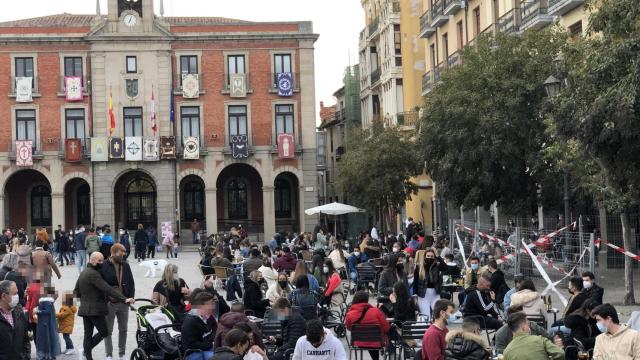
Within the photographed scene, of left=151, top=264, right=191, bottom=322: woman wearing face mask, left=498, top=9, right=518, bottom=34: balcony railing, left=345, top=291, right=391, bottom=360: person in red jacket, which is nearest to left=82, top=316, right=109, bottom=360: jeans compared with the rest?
left=151, top=264, right=191, bottom=322: woman wearing face mask

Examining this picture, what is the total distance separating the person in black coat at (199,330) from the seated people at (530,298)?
423 centimetres

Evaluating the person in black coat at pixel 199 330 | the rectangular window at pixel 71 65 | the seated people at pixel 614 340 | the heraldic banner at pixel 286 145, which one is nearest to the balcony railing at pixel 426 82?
the heraldic banner at pixel 286 145

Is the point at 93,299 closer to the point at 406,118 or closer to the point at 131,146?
the point at 131,146

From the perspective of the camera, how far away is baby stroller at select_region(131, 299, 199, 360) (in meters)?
14.2

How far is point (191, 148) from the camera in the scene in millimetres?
55500

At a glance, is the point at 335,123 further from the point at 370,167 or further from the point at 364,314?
the point at 364,314

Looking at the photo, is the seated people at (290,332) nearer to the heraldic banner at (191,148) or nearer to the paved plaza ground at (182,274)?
the paved plaza ground at (182,274)

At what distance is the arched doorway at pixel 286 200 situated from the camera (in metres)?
59.4

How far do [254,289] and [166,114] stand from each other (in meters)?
38.2

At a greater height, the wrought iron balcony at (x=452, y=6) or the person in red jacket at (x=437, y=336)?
the wrought iron balcony at (x=452, y=6)

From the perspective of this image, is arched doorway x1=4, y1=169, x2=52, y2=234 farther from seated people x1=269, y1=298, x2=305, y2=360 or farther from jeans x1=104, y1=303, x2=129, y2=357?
seated people x1=269, y1=298, x2=305, y2=360

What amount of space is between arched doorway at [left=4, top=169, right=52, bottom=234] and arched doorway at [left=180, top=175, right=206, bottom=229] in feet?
23.0

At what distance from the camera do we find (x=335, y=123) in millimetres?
78188

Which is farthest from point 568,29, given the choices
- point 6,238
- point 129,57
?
point 129,57
